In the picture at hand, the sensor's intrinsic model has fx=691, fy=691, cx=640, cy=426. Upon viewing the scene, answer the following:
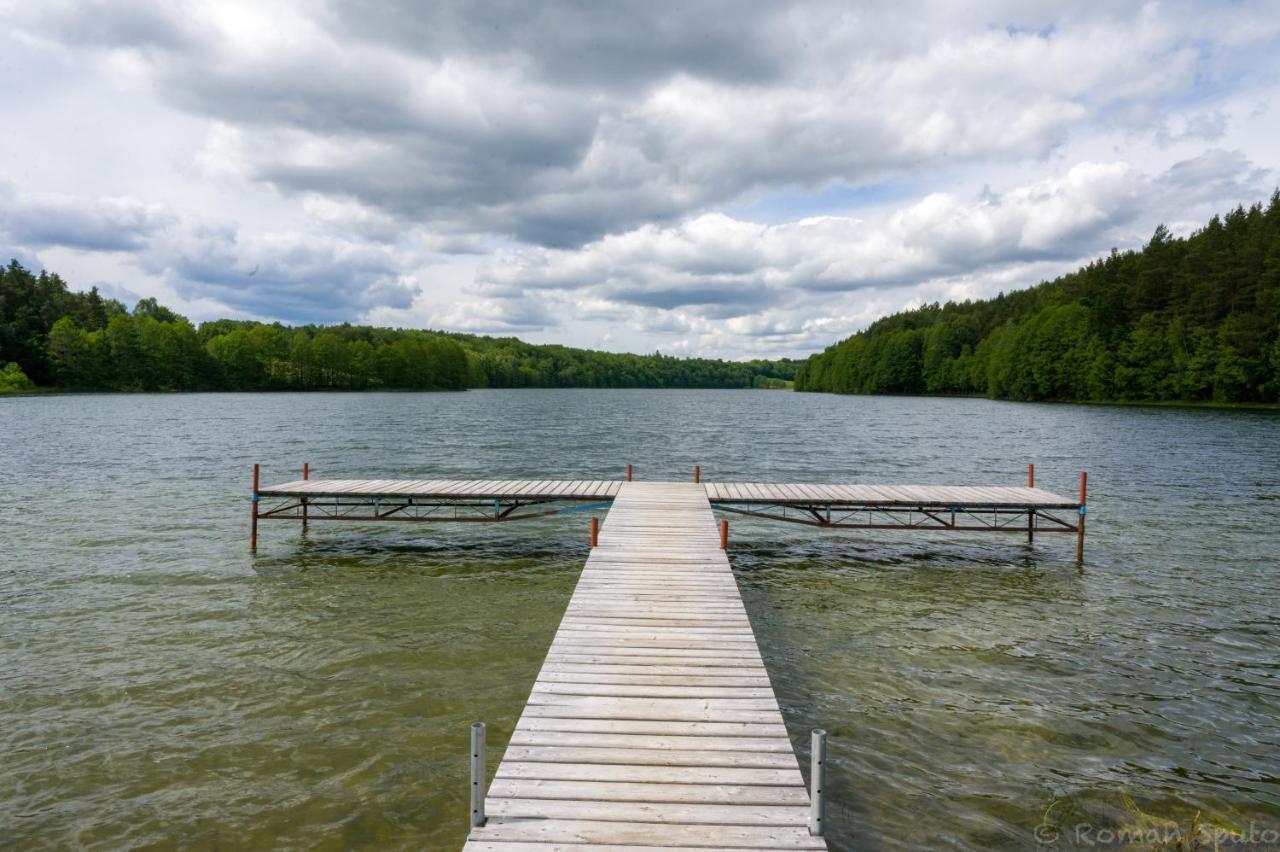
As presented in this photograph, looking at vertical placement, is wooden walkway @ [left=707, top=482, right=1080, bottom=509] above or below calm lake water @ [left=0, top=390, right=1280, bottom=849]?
above

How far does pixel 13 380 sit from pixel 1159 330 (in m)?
161

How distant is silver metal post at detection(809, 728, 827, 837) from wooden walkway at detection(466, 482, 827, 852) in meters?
0.13

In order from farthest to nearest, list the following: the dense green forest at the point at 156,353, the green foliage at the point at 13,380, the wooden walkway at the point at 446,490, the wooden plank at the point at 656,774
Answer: the dense green forest at the point at 156,353 → the green foliage at the point at 13,380 → the wooden walkway at the point at 446,490 → the wooden plank at the point at 656,774

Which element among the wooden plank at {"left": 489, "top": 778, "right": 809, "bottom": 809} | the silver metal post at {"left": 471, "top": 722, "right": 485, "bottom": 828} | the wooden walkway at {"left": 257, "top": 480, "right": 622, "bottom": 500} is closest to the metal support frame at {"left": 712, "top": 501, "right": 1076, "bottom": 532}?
the wooden walkway at {"left": 257, "top": 480, "right": 622, "bottom": 500}

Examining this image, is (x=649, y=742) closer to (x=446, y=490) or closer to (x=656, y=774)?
(x=656, y=774)

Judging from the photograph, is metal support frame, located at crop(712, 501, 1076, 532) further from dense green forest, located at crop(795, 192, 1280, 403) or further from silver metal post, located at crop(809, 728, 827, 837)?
dense green forest, located at crop(795, 192, 1280, 403)

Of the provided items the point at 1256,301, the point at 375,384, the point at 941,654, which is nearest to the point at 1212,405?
the point at 1256,301

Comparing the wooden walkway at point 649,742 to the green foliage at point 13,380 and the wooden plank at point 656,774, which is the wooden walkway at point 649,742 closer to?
the wooden plank at point 656,774

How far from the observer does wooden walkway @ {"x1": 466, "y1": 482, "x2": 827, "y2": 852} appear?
204 inches

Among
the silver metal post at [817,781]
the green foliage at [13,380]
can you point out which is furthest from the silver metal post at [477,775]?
the green foliage at [13,380]

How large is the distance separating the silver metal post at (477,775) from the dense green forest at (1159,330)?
304 feet

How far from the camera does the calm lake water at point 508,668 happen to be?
7.28m

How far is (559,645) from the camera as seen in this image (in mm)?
8727

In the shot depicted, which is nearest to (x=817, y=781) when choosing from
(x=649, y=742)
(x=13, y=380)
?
(x=649, y=742)
